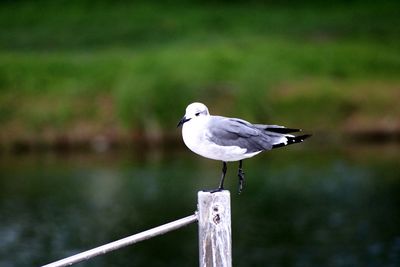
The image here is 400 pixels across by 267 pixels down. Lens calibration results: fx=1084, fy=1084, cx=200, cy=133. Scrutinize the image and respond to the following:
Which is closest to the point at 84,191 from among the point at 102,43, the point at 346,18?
the point at 102,43

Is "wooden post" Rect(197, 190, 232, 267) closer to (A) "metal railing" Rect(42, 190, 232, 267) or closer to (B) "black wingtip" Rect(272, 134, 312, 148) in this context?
(A) "metal railing" Rect(42, 190, 232, 267)

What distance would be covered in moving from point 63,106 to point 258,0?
21.9 m

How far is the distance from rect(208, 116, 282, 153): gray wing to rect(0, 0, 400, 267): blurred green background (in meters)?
10.4

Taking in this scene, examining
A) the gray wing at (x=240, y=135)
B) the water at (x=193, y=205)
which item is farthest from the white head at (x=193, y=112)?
the water at (x=193, y=205)

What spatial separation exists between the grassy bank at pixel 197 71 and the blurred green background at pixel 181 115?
0.08 meters

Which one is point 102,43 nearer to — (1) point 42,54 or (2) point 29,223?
(1) point 42,54

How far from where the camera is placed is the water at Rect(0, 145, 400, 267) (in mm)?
20312

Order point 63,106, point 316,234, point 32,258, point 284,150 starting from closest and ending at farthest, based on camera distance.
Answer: point 32,258
point 316,234
point 284,150
point 63,106

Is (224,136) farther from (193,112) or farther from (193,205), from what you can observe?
(193,205)

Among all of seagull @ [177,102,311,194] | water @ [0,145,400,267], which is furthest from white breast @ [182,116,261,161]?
water @ [0,145,400,267]

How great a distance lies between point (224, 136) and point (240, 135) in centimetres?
17

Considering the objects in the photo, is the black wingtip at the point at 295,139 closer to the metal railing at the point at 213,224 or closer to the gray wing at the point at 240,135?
the gray wing at the point at 240,135

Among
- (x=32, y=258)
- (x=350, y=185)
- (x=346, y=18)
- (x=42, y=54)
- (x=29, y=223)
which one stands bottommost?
(x=32, y=258)

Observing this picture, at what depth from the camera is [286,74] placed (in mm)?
38906
